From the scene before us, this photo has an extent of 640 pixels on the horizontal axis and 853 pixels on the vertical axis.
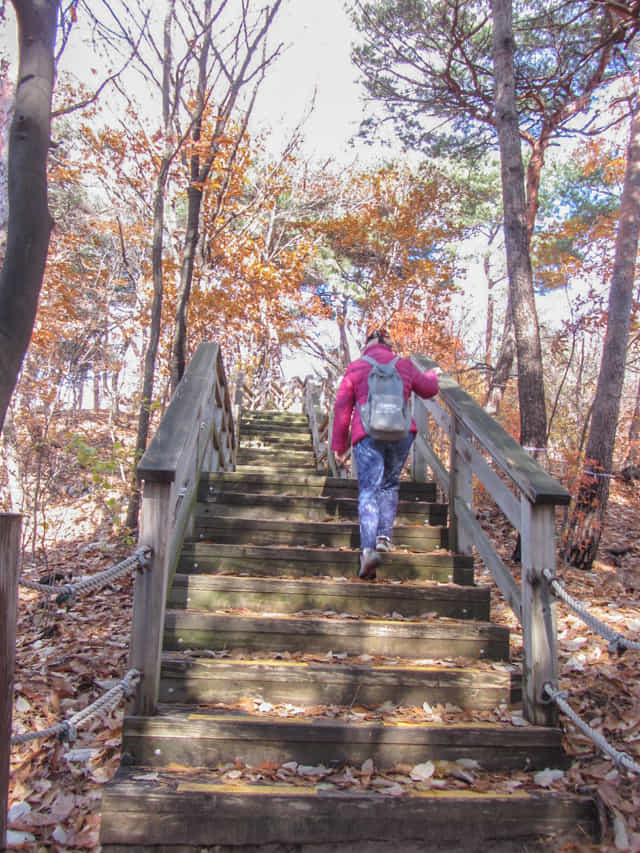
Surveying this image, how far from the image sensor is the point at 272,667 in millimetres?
3014

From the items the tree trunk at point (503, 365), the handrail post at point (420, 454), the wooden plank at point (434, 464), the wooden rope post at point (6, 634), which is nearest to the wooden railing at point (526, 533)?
the wooden plank at point (434, 464)

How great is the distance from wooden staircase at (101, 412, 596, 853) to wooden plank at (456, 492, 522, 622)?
9.7 inches

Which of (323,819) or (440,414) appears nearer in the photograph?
(323,819)

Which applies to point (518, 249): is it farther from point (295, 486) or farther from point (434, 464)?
point (295, 486)

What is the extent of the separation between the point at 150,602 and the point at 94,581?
52 cm

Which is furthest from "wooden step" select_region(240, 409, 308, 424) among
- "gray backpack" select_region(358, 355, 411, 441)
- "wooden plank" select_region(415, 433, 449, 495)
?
"gray backpack" select_region(358, 355, 411, 441)

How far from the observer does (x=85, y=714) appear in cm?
226

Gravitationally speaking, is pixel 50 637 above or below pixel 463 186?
below

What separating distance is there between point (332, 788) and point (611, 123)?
1017cm

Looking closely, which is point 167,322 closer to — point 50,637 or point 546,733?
point 50,637

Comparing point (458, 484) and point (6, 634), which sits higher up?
point (458, 484)

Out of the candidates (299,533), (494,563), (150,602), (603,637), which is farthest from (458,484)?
(150,602)

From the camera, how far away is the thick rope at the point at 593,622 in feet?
7.16

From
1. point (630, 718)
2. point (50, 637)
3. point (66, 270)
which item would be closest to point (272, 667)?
point (630, 718)
